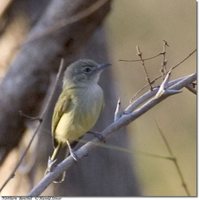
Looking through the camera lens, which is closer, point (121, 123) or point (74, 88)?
point (121, 123)

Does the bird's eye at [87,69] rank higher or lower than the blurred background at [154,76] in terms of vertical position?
higher

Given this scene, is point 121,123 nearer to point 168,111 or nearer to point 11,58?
point 168,111

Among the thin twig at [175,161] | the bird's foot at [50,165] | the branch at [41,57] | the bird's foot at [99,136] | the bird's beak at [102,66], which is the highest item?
the branch at [41,57]

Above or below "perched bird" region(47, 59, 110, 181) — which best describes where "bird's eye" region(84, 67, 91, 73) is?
above

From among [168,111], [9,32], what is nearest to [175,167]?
[168,111]

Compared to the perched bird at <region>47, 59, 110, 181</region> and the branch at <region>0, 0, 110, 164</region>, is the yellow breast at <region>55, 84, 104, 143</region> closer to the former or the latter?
the perched bird at <region>47, 59, 110, 181</region>

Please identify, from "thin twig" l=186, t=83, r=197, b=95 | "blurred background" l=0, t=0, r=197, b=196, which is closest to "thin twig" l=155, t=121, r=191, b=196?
"blurred background" l=0, t=0, r=197, b=196

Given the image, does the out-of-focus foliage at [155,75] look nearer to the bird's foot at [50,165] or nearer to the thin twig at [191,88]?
the thin twig at [191,88]

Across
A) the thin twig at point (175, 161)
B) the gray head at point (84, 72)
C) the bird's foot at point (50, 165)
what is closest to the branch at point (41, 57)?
the gray head at point (84, 72)
